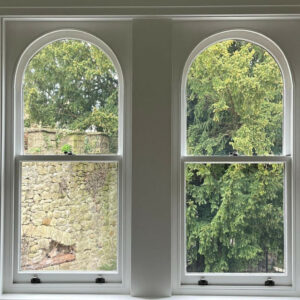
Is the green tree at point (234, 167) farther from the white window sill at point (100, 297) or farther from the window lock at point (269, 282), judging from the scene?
the white window sill at point (100, 297)

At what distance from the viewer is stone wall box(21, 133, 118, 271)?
2805 mm

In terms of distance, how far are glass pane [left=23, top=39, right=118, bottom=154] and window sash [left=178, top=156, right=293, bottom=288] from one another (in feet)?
1.97

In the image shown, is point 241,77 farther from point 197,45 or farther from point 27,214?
point 27,214

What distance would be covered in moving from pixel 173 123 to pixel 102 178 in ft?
1.96

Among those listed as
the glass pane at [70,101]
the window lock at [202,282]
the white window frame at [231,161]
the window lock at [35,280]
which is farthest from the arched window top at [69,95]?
the window lock at [202,282]

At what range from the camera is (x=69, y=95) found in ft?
9.29

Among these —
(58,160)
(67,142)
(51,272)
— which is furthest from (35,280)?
(67,142)

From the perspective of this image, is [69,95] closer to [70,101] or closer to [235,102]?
[70,101]

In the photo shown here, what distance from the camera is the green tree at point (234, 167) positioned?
2.78 m

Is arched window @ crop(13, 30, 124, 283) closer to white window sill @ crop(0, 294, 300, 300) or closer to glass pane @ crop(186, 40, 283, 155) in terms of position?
white window sill @ crop(0, 294, 300, 300)

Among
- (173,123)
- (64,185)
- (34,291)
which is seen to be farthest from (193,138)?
(34,291)

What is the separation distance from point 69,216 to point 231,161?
1127mm

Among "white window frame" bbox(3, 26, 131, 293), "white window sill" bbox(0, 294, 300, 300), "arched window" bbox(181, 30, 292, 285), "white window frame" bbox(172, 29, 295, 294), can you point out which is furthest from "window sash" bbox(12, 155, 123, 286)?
"arched window" bbox(181, 30, 292, 285)

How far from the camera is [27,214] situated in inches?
111
